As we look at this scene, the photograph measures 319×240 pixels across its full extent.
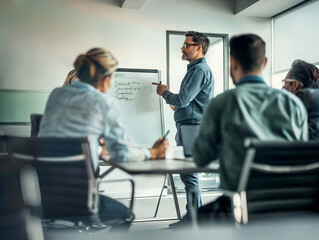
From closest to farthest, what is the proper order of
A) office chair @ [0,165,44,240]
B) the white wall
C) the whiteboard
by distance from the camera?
office chair @ [0,165,44,240], the white wall, the whiteboard

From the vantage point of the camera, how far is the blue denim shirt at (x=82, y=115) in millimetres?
1544

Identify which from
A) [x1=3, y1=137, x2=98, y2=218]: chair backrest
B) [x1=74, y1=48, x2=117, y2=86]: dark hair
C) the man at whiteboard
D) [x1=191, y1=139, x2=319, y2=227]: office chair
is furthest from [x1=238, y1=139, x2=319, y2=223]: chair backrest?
the man at whiteboard

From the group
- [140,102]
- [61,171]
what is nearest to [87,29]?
[140,102]

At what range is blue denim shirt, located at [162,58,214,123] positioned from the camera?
2480 mm

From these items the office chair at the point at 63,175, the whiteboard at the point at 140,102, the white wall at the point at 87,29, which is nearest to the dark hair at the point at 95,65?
the office chair at the point at 63,175

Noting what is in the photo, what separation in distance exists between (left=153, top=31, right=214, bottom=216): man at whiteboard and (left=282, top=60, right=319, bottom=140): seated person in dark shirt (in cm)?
58

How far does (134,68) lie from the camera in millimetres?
3793

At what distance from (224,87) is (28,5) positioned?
2166mm

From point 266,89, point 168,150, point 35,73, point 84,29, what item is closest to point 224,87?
point 84,29

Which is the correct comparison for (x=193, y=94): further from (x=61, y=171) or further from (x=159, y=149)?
(x=61, y=171)

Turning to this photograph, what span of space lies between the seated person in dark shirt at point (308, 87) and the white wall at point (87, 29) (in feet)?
4.89

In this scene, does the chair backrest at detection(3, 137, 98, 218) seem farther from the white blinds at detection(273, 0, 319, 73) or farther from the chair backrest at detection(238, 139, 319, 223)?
the white blinds at detection(273, 0, 319, 73)

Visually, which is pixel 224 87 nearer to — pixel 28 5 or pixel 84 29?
pixel 84 29

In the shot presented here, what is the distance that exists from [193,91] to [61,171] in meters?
1.27
